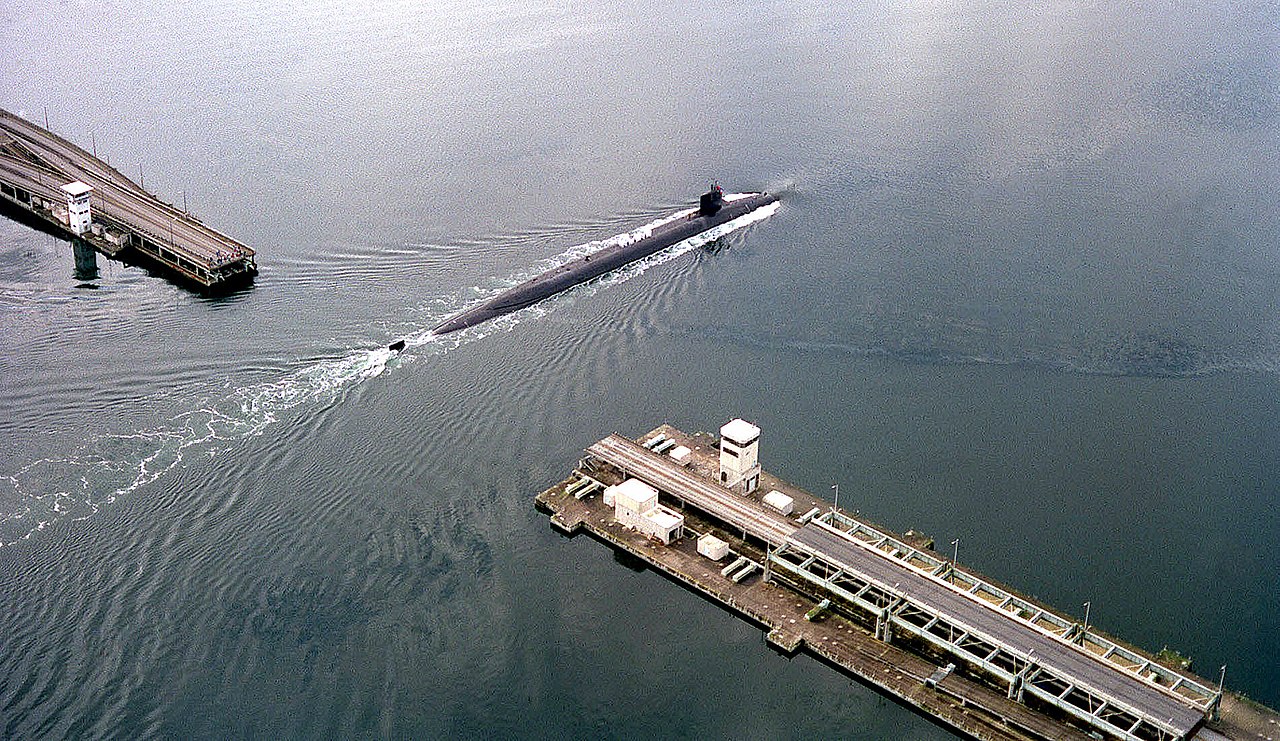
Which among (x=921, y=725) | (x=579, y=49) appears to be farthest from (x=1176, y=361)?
(x=579, y=49)

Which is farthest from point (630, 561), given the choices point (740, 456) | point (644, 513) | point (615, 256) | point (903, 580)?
point (615, 256)

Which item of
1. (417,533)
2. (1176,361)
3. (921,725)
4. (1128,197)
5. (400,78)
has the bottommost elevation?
(921,725)

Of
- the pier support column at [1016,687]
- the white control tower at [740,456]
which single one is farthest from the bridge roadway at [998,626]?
the white control tower at [740,456]

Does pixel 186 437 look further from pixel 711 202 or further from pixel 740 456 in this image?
pixel 711 202

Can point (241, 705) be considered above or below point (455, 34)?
below

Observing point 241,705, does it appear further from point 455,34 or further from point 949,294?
point 455,34
